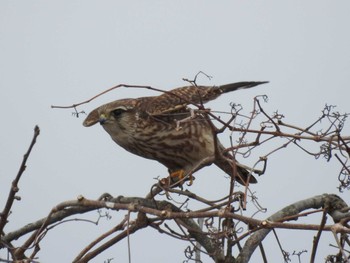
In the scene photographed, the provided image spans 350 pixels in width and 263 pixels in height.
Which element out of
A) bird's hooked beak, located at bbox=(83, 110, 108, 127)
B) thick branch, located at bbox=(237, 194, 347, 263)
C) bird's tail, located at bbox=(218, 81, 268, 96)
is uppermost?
bird's hooked beak, located at bbox=(83, 110, 108, 127)

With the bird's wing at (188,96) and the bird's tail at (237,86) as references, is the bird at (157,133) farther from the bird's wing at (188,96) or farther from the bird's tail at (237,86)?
the bird's tail at (237,86)

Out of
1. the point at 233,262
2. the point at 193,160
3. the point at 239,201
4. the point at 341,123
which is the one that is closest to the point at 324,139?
the point at 341,123

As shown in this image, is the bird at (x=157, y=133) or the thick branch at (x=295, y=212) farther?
the bird at (x=157, y=133)

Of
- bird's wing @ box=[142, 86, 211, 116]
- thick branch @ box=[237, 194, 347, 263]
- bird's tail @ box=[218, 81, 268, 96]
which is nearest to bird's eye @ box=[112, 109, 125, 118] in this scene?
bird's wing @ box=[142, 86, 211, 116]

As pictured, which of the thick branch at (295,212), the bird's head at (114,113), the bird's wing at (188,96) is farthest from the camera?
the bird's head at (114,113)

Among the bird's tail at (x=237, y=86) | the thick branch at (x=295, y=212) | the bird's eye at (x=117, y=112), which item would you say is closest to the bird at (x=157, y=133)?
the bird's eye at (x=117, y=112)

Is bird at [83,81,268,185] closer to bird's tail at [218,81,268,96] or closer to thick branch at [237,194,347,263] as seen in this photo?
bird's tail at [218,81,268,96]

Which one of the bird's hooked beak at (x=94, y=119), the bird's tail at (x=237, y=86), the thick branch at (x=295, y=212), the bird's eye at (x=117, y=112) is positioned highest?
the bird's eye at (x=117, y=112)

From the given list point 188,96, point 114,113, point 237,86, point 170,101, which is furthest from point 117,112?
point 237,86

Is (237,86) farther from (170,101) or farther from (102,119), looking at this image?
(102,119)

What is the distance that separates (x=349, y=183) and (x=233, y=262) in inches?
22.1

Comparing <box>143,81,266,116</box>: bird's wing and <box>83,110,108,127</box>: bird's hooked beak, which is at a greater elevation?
<box>83,110,108,127</box>: bird's hooked beak

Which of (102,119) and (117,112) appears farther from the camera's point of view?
(117,112)

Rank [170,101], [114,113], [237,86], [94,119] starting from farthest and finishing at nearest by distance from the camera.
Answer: [114,113]
[94,119]
[170,101]
[237,86]
